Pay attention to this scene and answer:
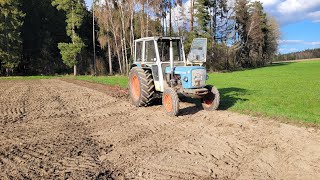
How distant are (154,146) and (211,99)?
3.96m

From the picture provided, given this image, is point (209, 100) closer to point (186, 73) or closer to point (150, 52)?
point (186, 73)

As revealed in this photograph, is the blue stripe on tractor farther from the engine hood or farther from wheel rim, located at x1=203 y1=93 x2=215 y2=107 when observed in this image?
wheel rim, located at x1=203 y1=93 x2=215 y2=107

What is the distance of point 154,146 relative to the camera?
5.92 meters

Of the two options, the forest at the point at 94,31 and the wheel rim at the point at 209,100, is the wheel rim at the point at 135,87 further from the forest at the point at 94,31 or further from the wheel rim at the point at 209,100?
the forest at the point at 94,31

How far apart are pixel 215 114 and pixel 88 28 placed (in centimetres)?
3661

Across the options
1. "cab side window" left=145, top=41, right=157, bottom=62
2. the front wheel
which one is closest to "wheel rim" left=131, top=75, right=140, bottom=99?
"cab side window" left=145, top=41, right=157, bottom=62

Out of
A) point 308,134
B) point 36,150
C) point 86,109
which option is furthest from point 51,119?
point 308,134

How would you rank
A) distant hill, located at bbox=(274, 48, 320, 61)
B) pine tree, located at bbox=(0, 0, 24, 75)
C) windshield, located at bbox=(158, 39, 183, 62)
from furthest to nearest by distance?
distant hill, located at bbox=(274, 48, 320, 61) < pine tree, located at bbox=(0, 0, 24, 75) < windshield, located at bbox=(158, 39, 183, 62)

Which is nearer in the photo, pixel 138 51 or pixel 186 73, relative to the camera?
pixel 186 73

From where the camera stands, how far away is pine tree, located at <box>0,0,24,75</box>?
3067 cm

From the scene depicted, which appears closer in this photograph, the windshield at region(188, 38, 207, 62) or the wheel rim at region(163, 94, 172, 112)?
the wheel rim at region(163, 94, 172, 112)

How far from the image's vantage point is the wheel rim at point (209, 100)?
9.35 m

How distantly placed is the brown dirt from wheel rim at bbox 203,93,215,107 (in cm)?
46

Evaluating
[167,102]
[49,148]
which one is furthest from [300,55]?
[49,148]
